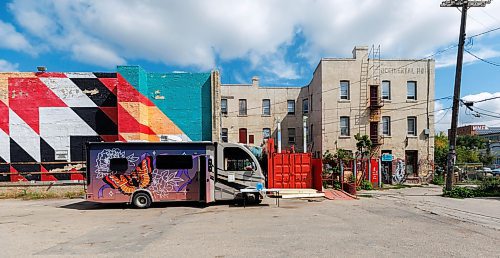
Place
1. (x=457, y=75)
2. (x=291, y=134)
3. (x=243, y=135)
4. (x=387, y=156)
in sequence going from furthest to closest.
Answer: (x=291, y=134), (x=243, y=135), (x=387, y=156), (x=457, y=75)

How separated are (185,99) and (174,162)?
704 centimetres

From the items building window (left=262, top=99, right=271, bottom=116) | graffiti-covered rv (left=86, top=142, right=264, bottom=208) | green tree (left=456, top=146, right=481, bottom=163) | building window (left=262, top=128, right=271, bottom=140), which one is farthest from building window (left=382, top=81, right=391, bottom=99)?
green tree (left=456, top=146, right=481, bottom=163)

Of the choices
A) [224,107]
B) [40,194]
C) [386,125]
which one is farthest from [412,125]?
[40,194]

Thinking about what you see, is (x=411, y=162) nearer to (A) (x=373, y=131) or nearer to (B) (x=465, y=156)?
(A) (x=373, y=131)

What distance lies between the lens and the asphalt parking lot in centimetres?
662

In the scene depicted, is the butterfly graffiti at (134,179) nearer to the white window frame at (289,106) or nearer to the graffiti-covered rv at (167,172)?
the graffiti-covered rv at (167,172)

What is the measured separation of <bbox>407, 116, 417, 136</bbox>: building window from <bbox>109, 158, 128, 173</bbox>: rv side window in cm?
2426

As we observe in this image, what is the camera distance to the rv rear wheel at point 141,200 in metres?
12.7

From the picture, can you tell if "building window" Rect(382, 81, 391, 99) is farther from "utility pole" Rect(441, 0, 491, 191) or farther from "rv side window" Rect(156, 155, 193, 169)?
"rv side window" Rect(156, 155, 193, 169)

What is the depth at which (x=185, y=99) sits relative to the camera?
62.4 feet

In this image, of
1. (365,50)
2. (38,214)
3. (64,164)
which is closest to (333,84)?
(365,50)

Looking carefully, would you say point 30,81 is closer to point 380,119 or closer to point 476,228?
point 476,228

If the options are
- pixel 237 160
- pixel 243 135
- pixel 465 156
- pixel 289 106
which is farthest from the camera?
pixel 465 156

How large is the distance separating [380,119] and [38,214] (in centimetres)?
2500
